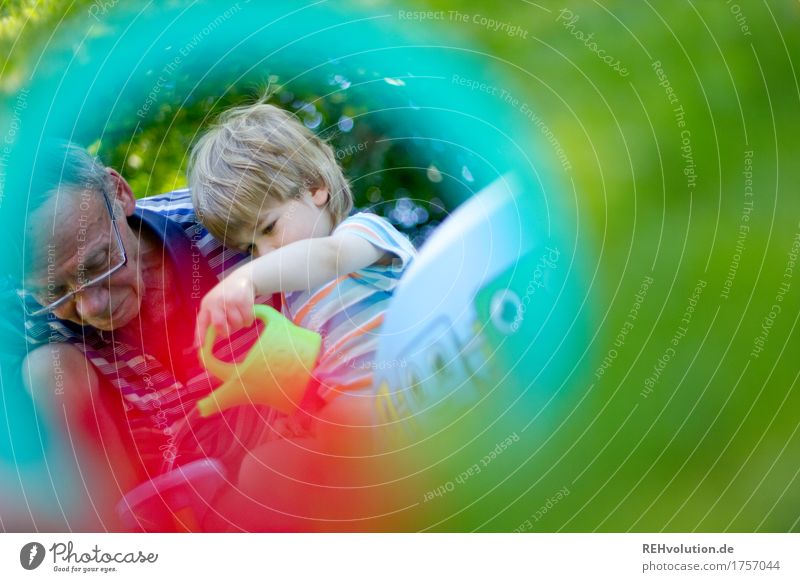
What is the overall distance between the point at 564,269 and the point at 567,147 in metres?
0.14

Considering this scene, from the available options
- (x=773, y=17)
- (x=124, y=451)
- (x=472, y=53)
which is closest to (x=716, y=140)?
(x=773, y=17)

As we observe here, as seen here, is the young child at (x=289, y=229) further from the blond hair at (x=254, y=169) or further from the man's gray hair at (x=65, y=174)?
the man's gray hair at (x=65, y=174)

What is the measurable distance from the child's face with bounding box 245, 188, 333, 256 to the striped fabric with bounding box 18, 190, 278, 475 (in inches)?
1.1

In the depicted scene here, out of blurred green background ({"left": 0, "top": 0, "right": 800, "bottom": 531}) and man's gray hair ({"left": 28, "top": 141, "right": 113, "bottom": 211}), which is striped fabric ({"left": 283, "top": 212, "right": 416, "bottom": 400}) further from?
man's gray hair ({"left": 28, "top": 141, "right": 113, "bottom": 211})

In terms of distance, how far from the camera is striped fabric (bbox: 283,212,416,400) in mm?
975

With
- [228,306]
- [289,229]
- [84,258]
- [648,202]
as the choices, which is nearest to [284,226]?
[289,229]

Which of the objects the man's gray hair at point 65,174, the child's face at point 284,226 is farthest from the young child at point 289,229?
the man's gray hair at point 65,174

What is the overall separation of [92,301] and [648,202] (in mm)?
647

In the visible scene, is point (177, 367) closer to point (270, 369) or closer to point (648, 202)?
point (270, 369)

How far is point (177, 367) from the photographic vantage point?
100 centimetres

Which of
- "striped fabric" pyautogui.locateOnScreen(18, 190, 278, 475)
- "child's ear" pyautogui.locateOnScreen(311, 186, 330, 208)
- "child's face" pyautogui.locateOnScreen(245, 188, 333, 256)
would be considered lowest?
"striped fabric" pyautogui.locateOnScreen(18, 190, 278, 475)

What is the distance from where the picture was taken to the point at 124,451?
3.32ft

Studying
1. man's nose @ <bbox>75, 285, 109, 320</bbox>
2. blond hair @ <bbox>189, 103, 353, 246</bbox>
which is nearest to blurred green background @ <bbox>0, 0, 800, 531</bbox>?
blond hair @ <bbox>189, 103, 353, 246</bbox>
